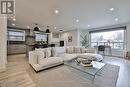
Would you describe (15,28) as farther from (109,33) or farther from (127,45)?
(127,45)

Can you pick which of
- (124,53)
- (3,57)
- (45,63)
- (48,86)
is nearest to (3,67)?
(3,57)

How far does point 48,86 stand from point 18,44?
22.8 ft

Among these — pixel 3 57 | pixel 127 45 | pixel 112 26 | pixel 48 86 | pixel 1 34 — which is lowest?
pixel 48 86

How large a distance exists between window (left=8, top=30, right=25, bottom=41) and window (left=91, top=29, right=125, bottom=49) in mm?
7235

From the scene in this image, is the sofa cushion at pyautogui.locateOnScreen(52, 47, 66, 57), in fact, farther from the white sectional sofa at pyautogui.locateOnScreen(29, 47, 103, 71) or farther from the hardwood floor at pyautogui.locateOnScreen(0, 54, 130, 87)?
the hardwood floor at pyautogui.locateOnScreen(0, 54, 130, 87)

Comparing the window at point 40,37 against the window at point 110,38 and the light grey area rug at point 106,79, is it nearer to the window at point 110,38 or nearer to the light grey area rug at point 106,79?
the window at point 110,38

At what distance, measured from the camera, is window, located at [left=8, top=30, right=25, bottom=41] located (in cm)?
721

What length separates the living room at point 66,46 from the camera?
96.9 inches

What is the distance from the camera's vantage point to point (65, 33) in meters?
10.0

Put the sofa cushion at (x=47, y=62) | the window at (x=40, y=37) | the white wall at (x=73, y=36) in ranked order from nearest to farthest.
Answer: the sofa cushion at (x=47, y=62) → the white wall at (x=73, y=36) → the window at (x=40, y=37)

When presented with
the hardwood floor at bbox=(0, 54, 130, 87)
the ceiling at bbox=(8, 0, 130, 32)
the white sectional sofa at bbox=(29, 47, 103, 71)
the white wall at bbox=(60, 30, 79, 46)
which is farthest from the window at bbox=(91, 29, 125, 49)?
the hardwood floor at bbox=(0, 54, 130, 87)

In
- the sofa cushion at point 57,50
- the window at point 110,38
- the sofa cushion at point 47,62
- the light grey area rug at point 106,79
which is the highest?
the window at point 110,38

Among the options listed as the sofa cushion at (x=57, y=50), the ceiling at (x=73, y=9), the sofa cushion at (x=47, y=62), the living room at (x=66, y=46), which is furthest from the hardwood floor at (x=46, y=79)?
the ceiling at (x=73, y=9)

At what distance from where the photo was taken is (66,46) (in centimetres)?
562
